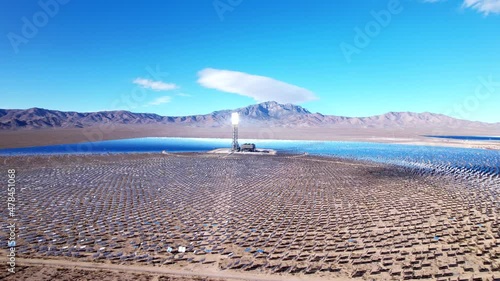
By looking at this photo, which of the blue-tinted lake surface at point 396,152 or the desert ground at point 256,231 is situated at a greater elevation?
the blue-tinted lake surface at point 396,152

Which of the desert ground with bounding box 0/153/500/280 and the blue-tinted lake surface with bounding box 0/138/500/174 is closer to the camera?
the desert ground with bounding box 0/153/500/280

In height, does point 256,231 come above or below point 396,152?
below

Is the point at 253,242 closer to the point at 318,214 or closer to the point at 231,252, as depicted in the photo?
the point at 231,252

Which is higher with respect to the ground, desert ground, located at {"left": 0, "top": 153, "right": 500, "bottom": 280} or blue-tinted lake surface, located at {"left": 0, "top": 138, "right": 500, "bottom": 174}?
blue-tinted lake surface, located at {"left": 0, "top": 138, "right": 500, "bottom": 174}

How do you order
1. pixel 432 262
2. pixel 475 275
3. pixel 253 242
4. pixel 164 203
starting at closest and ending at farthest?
pixel 475 275 < pixel 432 262 < pixel 253 242 < pixel 164 203

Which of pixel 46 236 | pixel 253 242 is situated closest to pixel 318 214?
pixel 253 242

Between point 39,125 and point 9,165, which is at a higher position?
point 39,125

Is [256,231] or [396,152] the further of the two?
[396,152]

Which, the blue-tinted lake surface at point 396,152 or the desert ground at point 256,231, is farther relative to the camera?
the blue-tinted lake surface at point 396,152
